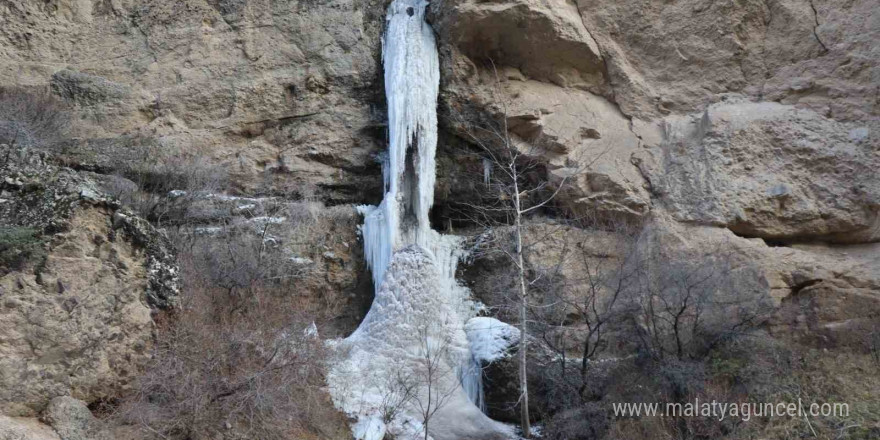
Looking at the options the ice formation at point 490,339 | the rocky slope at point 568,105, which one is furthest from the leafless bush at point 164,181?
the ice formation at point 490,339

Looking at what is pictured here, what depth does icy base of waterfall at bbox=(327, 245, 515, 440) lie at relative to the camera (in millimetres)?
11422

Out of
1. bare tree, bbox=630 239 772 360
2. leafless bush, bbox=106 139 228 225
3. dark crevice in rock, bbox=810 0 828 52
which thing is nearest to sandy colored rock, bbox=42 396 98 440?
leafless bush, bbox=106 139 228 225

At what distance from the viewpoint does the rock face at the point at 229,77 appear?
16.8 metres

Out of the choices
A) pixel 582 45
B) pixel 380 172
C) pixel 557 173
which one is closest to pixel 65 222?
pixel 380 172

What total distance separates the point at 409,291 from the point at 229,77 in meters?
6.96

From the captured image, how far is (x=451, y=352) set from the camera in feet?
42.4

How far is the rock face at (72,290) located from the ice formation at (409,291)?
3.15 metres

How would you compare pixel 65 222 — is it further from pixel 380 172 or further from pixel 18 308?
pixel 380 172

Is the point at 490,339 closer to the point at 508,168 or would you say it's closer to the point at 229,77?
the point at 508,168

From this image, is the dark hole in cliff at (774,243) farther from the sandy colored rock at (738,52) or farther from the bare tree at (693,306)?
the sandy colored rock at (738,52)

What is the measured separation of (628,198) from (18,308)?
1077 cm

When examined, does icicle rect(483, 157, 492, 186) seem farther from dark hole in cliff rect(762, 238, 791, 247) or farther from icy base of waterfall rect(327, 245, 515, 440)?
dark hole in cliff rect(762, 238, 791, 247)

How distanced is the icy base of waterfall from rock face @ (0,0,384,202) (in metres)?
3.93

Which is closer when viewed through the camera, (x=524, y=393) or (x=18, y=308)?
(x=18, y=308)
